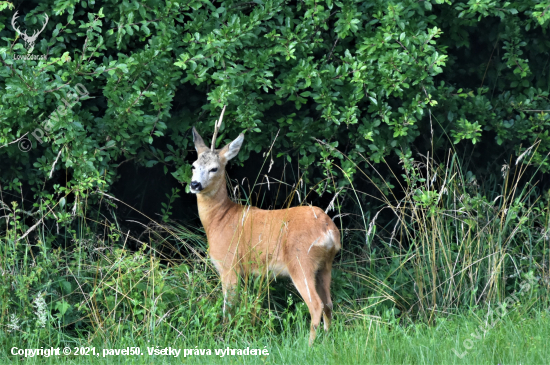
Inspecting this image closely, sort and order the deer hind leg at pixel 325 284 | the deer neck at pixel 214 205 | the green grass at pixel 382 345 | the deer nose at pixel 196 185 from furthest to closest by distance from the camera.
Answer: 1. the deer neck at pixel 214 205
2. the deer nose at pixel 196 185
3. the deer hind leg at pixel 325 284
4. the green grass at pixel 382 345

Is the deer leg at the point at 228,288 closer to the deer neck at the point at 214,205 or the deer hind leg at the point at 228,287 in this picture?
the deer hind leg at the point at 228,287

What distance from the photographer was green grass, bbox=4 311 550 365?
4.09m

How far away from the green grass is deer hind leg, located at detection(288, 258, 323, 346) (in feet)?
0.38

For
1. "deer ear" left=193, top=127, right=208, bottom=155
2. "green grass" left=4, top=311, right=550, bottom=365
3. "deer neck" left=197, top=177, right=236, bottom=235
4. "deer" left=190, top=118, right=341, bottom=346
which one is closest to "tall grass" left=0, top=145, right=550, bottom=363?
"green grass" left=4, top=311, right=550, bottom=365

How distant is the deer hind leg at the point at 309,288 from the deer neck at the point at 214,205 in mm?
823

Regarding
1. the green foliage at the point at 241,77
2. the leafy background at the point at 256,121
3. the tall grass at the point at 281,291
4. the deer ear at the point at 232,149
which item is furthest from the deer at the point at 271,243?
the green foliage at the point at 241,77

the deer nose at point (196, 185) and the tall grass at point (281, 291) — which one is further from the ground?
the deer nose at point (196, 185)

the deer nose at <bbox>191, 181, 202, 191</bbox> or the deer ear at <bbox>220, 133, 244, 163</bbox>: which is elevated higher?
the deer ear at <bbox>220, 133, 244, 163</bbox>

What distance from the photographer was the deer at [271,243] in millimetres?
4957

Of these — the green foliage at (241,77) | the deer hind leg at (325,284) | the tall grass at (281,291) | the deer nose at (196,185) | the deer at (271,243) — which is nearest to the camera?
the tall grass at (281,291)

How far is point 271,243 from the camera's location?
5.10m

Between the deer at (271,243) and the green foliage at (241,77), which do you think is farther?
the green foliage at (241,77)

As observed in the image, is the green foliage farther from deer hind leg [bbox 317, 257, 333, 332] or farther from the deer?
deer hind leg [bbox 317, 257, 333, 332]

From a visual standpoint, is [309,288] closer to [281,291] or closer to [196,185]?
[281,291]
